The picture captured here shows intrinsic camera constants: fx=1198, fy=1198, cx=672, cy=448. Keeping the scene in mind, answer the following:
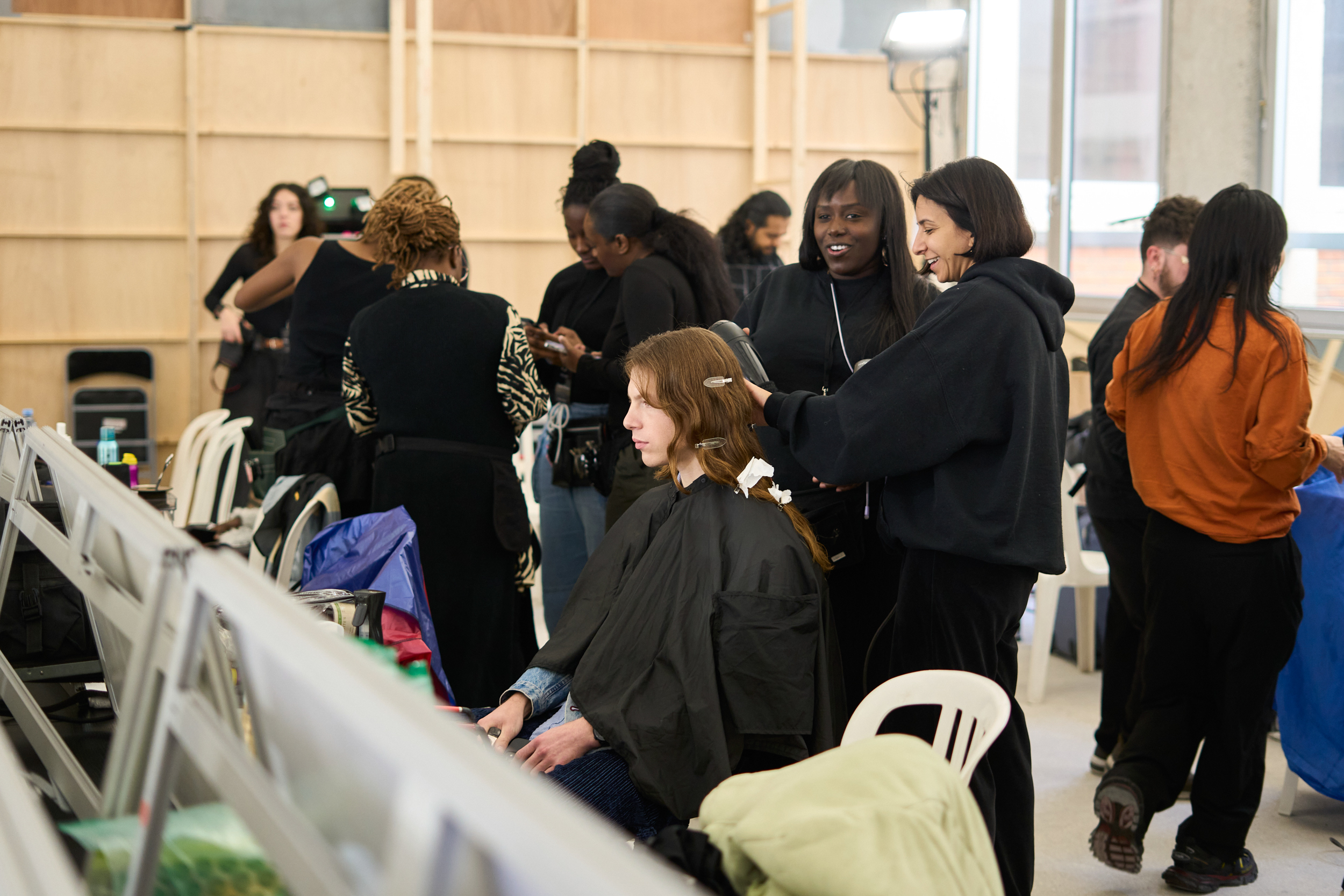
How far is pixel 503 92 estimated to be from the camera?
256 inches

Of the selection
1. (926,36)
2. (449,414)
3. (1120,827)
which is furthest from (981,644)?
(926,36)

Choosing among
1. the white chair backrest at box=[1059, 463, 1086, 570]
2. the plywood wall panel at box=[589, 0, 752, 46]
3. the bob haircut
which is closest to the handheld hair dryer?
Result: the bob haircut

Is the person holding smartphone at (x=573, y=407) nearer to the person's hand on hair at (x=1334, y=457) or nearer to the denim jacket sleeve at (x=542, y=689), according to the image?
the denim jacket sleeve at (x=542, y=689)

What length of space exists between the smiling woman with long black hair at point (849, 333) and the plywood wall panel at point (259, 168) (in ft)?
15.1

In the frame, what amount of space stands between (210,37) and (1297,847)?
5.91 metres

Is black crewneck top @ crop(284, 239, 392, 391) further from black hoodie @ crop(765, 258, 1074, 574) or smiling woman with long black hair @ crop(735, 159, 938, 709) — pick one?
black hoodie @ crop(765, 258, 1074, 574)

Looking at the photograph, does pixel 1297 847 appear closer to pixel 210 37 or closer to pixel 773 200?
pixel 773 200

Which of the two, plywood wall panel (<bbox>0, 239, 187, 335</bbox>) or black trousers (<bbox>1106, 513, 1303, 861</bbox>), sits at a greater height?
plywood wall panel (<bbox>0, 239, 187, 335</bbox>)

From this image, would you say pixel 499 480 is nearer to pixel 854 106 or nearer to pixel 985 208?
pixel 985 208

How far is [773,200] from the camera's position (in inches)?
177

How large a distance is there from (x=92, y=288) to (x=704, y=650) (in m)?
5.40

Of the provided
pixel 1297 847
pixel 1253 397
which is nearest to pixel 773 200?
pixel 1253 397

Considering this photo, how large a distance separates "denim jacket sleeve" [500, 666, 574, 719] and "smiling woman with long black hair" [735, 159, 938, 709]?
1.80 ft

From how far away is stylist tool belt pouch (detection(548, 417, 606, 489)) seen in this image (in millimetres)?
→ 2959
